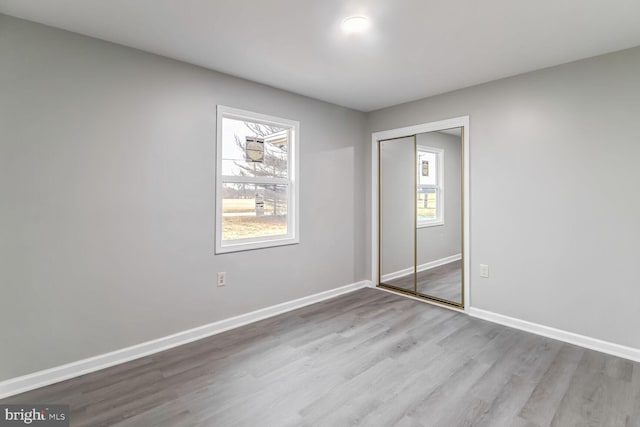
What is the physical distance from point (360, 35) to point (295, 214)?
1.95 metres

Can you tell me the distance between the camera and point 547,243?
9.42 ft

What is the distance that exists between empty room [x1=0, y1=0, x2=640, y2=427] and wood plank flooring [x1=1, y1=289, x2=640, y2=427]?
19 millimetres

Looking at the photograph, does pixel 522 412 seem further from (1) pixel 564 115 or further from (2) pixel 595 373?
(1) pixel 564 115

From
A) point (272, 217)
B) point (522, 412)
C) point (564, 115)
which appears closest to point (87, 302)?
point (272, 217)

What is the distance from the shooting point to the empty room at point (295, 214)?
1.99 m

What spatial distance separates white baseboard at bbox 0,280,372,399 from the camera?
2.05m

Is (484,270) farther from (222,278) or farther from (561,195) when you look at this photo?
(222,278)

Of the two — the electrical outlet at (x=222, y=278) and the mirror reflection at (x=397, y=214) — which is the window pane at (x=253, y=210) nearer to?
the electrical outlet at (x=222, y=278)

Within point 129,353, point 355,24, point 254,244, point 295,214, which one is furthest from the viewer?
point 295,214

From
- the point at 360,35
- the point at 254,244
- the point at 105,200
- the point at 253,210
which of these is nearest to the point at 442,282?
the point at 254,244

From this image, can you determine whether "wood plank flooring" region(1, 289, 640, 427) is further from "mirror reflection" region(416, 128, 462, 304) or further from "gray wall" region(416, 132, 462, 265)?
"gray wall" region(416, 132, 462, 265)

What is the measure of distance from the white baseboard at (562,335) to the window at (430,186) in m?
Result: 1.11

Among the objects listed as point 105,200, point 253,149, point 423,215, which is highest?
point 253,149

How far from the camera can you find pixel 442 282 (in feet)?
12.3
